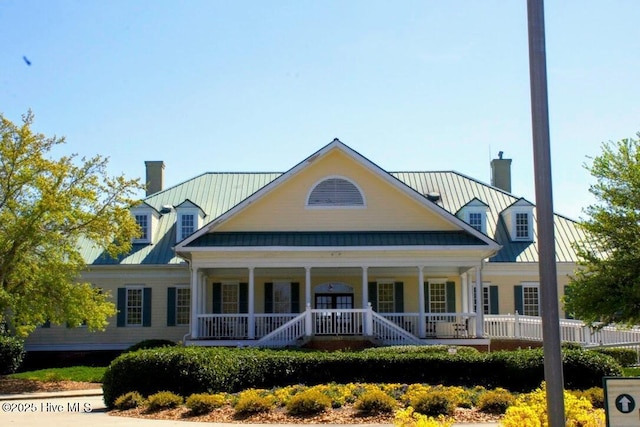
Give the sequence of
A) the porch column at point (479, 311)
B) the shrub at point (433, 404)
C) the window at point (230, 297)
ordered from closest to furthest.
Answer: the shrub at point (433, 404), the porch column at point (479, 311), the window at point (230, 297)

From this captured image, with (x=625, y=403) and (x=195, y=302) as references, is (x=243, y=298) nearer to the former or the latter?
(x=195, y=302)

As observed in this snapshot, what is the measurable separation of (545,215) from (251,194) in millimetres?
24015

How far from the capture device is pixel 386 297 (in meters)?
30.4

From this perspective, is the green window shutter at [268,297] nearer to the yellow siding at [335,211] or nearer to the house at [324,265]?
the house at [324,265]

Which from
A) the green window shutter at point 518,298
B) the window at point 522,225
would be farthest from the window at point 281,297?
the window at point 522,225

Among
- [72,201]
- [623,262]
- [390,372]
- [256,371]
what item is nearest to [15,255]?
[72,201]

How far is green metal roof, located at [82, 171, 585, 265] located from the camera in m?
31.6

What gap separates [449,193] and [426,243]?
28.1ft

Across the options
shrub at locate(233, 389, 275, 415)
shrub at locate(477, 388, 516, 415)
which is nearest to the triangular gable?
shrub at locate(477, 388, 516, 415)

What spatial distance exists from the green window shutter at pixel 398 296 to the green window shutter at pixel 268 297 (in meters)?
4.70

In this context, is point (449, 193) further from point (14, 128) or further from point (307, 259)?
point (14, 128)

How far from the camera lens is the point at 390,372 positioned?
1786cm

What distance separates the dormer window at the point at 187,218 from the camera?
31812mm

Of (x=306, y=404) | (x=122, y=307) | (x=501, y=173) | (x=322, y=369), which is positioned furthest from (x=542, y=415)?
(x=501, y=173)
